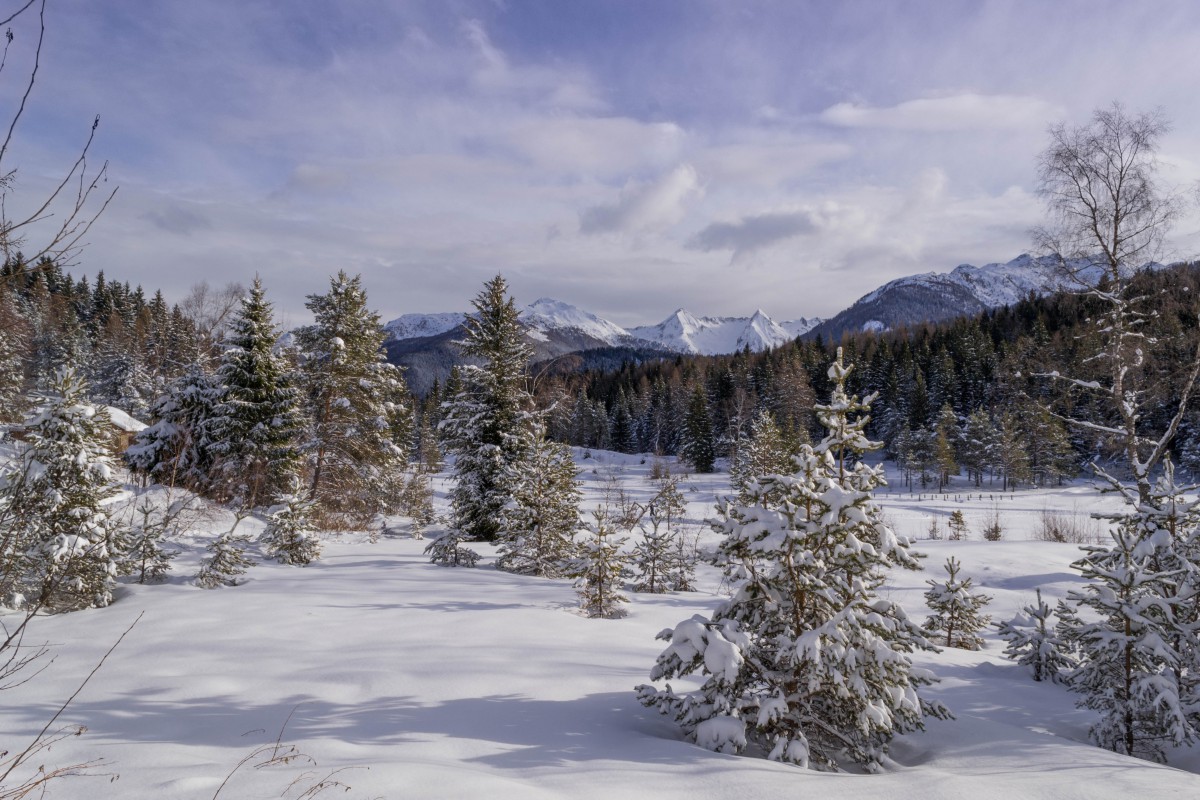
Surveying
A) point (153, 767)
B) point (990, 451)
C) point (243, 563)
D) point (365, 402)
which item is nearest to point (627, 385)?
point (990, 451)

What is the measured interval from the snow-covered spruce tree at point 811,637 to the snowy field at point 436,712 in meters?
0.30

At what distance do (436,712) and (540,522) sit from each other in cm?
777

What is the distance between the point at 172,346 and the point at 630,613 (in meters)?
65.2

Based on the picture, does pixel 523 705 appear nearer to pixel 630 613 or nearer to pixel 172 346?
pixel 630 613

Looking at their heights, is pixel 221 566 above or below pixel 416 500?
above

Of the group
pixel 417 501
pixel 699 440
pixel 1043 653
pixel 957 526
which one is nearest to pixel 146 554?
pixel 1043 653

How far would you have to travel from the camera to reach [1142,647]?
197 inches

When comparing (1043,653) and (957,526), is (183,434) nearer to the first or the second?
(1043,653)

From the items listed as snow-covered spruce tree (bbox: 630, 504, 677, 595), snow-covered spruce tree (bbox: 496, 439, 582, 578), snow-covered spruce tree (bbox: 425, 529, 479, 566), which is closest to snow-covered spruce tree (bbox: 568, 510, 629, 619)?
snow-covered spruce tree (bbox: 630, 504, 677, 595)

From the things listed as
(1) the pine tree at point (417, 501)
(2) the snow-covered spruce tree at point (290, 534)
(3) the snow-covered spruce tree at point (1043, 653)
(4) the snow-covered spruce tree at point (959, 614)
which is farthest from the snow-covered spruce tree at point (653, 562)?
(1) the pine tree at point (417, 501)

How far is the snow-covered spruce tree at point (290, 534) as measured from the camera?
11.6m

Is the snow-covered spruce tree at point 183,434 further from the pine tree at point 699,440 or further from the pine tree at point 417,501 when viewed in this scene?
the pine tree at point 699,440

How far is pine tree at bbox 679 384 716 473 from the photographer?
60.9m

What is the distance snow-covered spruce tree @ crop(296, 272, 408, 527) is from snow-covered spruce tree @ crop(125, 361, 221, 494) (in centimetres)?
304
